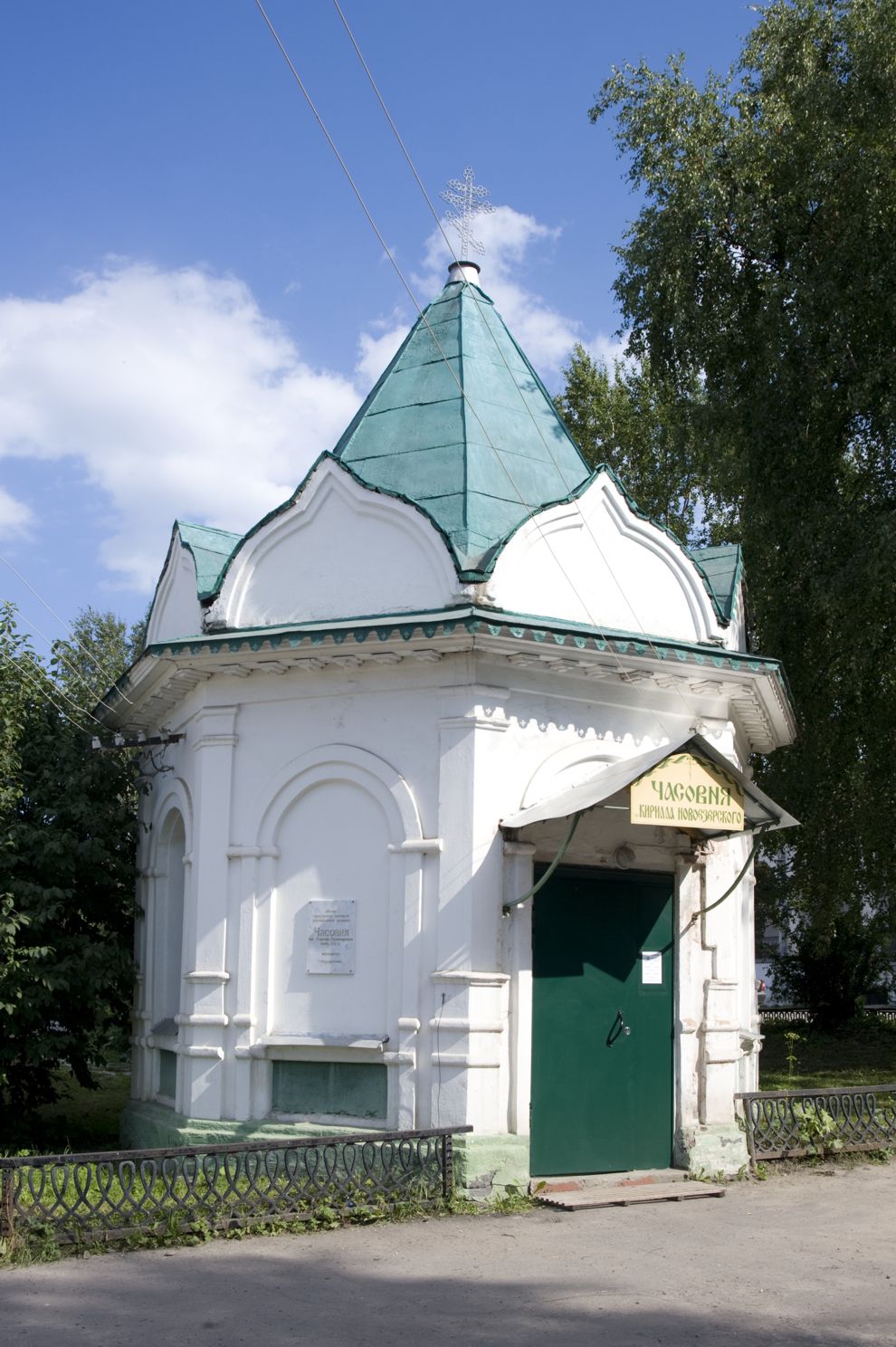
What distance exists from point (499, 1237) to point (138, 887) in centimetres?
556

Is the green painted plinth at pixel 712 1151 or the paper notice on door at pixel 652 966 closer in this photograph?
the green painted plinth at pixel 712 1151

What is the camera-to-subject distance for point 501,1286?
6930 mm

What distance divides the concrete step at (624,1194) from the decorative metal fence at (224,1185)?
0.77m

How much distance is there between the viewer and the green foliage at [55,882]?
11484mm

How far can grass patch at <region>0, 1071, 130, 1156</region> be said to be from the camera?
12.2 m

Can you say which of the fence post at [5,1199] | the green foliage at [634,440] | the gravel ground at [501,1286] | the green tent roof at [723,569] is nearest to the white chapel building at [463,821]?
the green tent roof at [723,569]

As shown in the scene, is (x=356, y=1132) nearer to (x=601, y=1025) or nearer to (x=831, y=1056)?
(x=601, y=1025)

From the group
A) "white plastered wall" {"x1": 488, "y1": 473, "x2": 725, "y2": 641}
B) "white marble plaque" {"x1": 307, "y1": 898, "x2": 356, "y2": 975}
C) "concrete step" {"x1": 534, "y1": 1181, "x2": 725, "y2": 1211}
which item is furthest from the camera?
"white plastered wall" {"x1": 488, "y1": 473, "x2": 725, "y2": 641}

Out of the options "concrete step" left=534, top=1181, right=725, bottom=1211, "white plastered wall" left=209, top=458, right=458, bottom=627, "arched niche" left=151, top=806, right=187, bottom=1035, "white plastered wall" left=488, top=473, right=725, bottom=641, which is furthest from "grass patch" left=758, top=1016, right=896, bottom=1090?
"white plastered wall" left=209, top=458, right=458, bottom=627

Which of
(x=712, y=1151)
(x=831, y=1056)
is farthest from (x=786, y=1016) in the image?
(x=712, y=1151)

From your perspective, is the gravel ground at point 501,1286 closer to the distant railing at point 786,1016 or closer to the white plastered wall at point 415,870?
the white plastered wall at point 415,870

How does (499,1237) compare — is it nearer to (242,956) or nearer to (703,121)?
(242,956)

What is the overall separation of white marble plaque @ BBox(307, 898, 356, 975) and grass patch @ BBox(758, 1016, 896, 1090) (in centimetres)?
839

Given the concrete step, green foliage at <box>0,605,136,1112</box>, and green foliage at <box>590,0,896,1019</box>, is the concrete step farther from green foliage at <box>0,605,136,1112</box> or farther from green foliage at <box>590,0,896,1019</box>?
green foliage at <box>590,0,896,1019</box>
